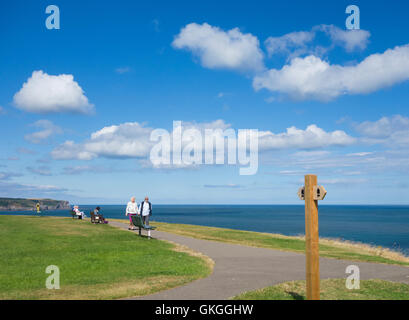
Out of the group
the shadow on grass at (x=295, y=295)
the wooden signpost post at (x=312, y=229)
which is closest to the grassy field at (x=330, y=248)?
the shadow on grass at (x=295, y=295)

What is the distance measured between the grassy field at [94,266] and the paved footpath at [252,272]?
1.59ft

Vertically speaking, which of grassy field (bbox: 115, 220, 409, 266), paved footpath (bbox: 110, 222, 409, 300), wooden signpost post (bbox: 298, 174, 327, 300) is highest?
wooden signpost post (bbox: 298, 174, 327, 300)

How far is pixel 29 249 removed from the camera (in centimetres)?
1333

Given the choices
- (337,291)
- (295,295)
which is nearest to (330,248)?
(337,291)

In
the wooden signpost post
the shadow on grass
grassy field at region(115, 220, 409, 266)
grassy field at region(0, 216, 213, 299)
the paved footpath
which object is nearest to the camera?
the wooden signpost post

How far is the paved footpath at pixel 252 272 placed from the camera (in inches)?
304

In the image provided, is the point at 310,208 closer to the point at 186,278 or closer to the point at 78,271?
the point at 186,278

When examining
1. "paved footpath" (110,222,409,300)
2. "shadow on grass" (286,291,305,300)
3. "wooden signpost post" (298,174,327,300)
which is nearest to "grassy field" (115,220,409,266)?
"paved footpath" (110,222,409,300)

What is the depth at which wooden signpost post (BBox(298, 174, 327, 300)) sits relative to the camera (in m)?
6.66

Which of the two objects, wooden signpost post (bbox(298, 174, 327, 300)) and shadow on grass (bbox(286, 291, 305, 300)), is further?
shadow on grass (bbox(286, 291, 305, 300))

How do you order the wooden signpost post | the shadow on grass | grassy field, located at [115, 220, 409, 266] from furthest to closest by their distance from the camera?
grassy field, located at [115, 220, 409, 266], the shadow on grass, the wooden signpost post

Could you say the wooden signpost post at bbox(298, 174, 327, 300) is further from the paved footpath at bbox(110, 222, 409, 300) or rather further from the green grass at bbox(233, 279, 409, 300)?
the paved footpath at bbox(110, 222, 409, 300)

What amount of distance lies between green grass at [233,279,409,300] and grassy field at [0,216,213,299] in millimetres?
2007

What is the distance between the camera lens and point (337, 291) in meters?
8.00
